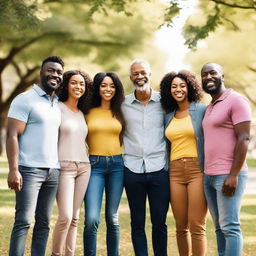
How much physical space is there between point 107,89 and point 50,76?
80 cm

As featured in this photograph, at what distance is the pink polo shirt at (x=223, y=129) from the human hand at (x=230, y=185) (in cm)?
11

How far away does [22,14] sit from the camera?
10984mm

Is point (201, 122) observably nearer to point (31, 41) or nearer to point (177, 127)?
point (177, 127)

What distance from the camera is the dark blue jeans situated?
668 centimetres

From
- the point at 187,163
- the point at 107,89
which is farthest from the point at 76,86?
the point at 187,163

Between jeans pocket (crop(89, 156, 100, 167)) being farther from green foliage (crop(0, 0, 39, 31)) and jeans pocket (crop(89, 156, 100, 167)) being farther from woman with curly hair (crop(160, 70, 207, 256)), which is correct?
green foliage (crop(0, 0, 39, 31))

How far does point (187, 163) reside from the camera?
6.53 metres

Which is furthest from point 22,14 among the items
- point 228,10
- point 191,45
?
point 228,10

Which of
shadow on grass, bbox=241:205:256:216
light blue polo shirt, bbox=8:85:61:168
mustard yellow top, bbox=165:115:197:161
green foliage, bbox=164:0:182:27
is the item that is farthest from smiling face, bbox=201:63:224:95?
shadow on grass, bbox=241:205:256:216

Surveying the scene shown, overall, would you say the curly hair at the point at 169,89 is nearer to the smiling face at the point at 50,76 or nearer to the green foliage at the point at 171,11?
the smiling face at the point at 50,76

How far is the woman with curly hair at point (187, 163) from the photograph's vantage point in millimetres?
6508

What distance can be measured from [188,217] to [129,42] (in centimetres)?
1986

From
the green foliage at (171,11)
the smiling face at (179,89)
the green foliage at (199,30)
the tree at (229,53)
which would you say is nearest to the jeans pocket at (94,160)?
the smiling face at (179,89)

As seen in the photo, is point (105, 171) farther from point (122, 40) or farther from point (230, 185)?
point (122, 40)
